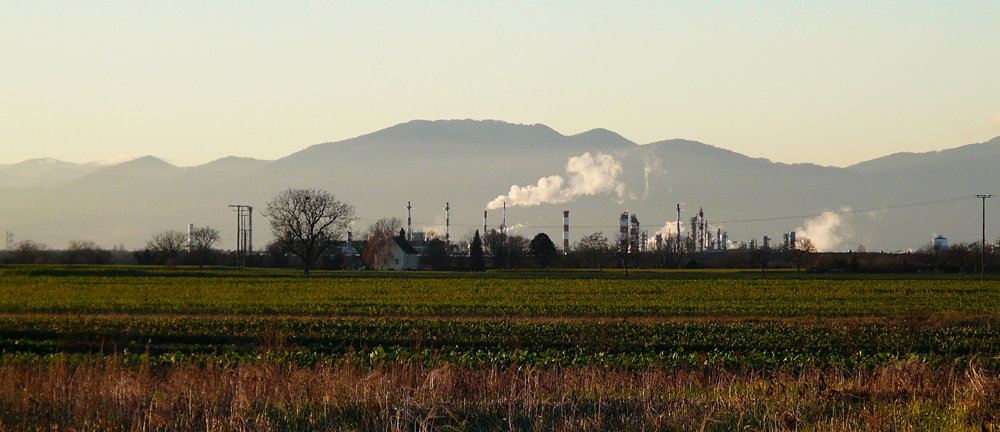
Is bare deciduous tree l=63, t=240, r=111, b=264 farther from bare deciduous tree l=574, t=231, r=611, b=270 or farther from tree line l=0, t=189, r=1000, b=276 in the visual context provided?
bare deciduous tree l=574, t=231, r=611, b=270

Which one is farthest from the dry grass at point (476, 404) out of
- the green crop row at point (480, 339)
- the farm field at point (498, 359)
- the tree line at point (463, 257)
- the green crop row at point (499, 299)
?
the tree line at point (463, 257)

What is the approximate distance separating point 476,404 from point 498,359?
7372 millimetres

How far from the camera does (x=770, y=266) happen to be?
13075 centimetres

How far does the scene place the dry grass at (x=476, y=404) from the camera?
919 cm

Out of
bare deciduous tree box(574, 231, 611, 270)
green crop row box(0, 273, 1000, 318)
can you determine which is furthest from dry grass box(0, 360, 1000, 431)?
bare deciduous tree box(574, 231, 611, 270)

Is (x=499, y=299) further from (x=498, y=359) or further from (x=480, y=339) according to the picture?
(x=498, y=359)

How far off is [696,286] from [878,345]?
129 ft

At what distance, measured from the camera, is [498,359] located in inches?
690

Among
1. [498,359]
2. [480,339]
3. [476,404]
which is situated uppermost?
[476,404]

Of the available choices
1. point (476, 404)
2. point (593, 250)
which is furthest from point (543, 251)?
point (476, 404)

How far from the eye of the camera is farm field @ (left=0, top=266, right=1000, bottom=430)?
31.6 ft

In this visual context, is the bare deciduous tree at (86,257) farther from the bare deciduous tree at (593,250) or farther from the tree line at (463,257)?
the bare deciduous tree at (593,250)

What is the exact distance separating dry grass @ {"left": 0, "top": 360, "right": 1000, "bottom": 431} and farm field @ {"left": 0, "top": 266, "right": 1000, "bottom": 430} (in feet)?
0.13

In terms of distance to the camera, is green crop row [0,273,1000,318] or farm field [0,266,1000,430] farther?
green crop row [0,273,1000,318]
